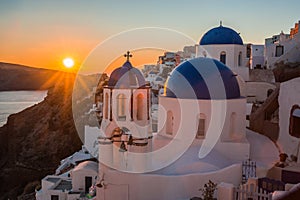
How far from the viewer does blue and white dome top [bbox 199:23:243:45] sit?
1673cm

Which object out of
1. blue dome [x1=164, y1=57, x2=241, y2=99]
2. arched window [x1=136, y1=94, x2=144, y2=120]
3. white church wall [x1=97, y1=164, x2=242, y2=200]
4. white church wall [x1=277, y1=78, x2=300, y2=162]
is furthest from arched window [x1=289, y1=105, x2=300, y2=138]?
arched window [x1=136, y1=94, x2=144, y2=120]

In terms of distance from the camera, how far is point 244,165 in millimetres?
10414

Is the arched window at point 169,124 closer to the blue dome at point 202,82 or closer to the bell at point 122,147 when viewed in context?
the blue dome at point 202,82

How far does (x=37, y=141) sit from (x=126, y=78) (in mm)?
32503

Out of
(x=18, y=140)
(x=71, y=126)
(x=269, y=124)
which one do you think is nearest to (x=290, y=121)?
(x=269, y=124)

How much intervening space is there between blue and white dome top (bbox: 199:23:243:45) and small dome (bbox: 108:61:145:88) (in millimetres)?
7758

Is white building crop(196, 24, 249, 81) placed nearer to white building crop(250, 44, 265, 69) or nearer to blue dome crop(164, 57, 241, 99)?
blue dome crop(164, 57, 241, 99)

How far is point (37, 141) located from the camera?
3975 centimetres

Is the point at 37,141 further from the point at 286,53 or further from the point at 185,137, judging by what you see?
the point at 185,137

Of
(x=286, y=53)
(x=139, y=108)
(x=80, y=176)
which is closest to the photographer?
(x=139, y=108)

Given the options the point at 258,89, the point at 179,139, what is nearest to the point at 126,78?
the point at 179,139

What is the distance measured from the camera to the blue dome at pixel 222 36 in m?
16.7

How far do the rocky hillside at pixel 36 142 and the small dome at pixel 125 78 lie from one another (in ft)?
73.8

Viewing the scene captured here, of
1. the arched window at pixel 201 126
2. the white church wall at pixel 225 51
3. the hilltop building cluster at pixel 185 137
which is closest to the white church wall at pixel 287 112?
the hilltop building cluster at pixel 185 137
